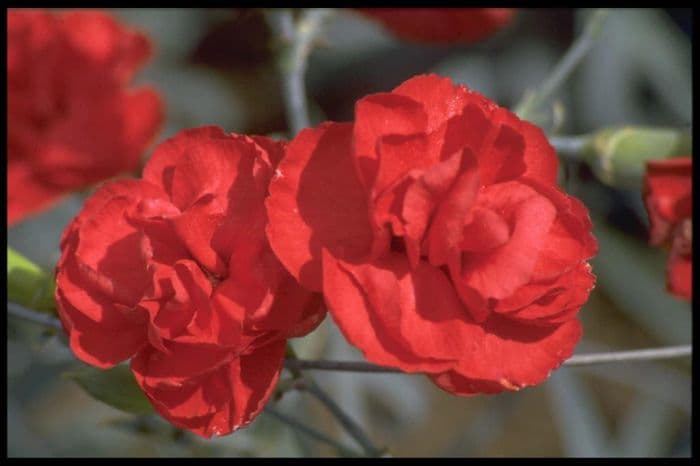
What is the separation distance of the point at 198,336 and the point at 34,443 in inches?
32.4

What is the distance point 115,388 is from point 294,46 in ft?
1.07

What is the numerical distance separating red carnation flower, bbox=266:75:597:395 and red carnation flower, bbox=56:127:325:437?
3 cm

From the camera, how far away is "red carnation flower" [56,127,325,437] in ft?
1.33

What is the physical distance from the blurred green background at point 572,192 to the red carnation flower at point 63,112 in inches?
9.7

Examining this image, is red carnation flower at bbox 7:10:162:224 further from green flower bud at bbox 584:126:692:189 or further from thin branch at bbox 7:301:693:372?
green flower bud at bbox 584:126:692:189

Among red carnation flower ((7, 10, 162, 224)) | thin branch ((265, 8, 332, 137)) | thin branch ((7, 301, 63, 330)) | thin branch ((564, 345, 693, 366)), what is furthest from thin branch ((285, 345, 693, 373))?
red carnation flower ((7, 10, 162, 224))

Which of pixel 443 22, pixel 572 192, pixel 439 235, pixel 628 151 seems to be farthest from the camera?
pixel 572 192

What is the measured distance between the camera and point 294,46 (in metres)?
0.71

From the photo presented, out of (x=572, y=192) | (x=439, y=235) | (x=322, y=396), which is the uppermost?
(x=439, y=235)

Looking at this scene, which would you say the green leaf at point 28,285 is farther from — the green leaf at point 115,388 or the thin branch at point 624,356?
the thin branch at point 624,356

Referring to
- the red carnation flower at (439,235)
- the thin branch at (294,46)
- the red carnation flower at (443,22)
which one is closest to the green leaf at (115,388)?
the red carnation flower at (439,235)

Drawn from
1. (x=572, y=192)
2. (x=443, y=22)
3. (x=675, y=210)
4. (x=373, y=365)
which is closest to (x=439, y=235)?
(x=373, y=365)

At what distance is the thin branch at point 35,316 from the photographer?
0.50m

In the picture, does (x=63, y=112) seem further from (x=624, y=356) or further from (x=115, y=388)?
(x=624, y=356)
